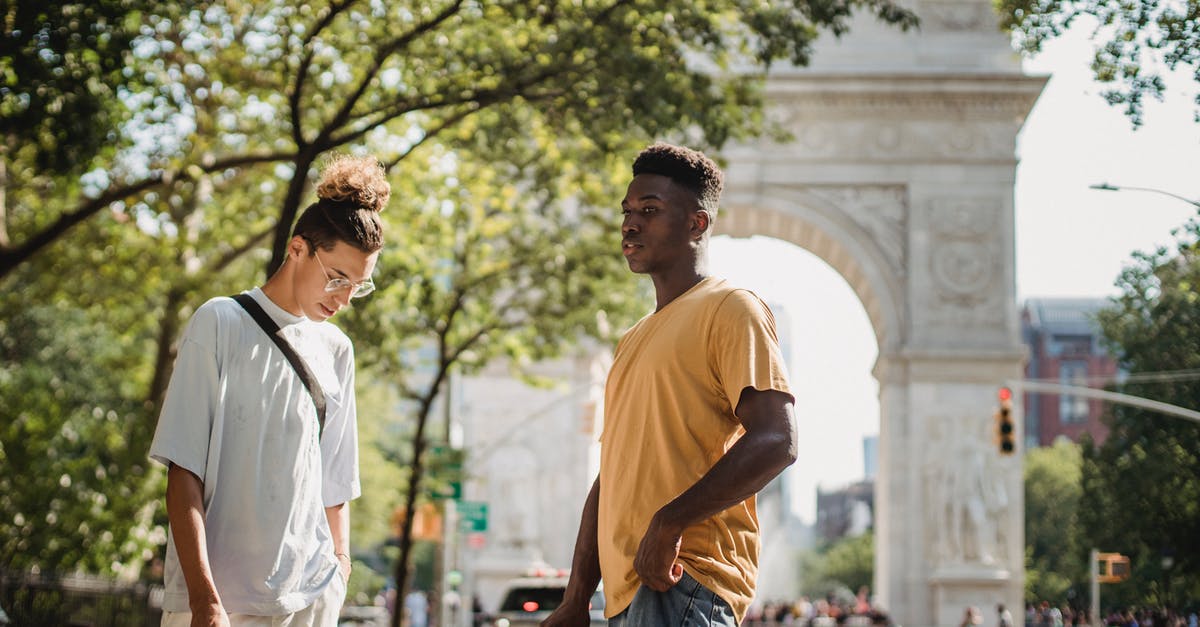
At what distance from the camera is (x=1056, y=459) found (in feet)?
256

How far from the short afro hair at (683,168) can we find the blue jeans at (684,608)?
1014mm

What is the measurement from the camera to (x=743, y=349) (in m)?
4.03

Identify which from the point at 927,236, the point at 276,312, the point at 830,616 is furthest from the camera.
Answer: the point at 830,616

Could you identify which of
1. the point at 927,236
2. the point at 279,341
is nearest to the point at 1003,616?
the point at 927,236

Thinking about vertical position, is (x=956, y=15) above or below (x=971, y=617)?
above

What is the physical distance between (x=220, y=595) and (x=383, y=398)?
1907 inches

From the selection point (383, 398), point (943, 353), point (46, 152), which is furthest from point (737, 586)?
point (383, 398)

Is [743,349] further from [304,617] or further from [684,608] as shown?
[304,617]

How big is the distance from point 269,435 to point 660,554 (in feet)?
3.95

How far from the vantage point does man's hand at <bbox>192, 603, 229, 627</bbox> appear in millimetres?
4199

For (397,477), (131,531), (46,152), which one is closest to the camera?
(46,152)

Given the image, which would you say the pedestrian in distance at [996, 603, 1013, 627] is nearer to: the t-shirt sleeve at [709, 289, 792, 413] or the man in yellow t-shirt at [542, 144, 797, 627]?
the man in yellow t-shirt at [542, 144, 797, 627]

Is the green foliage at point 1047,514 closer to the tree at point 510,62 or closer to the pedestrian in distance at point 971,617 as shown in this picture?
the pedestrian in distance at point 971,617

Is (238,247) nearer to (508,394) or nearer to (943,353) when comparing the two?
(508,394)
